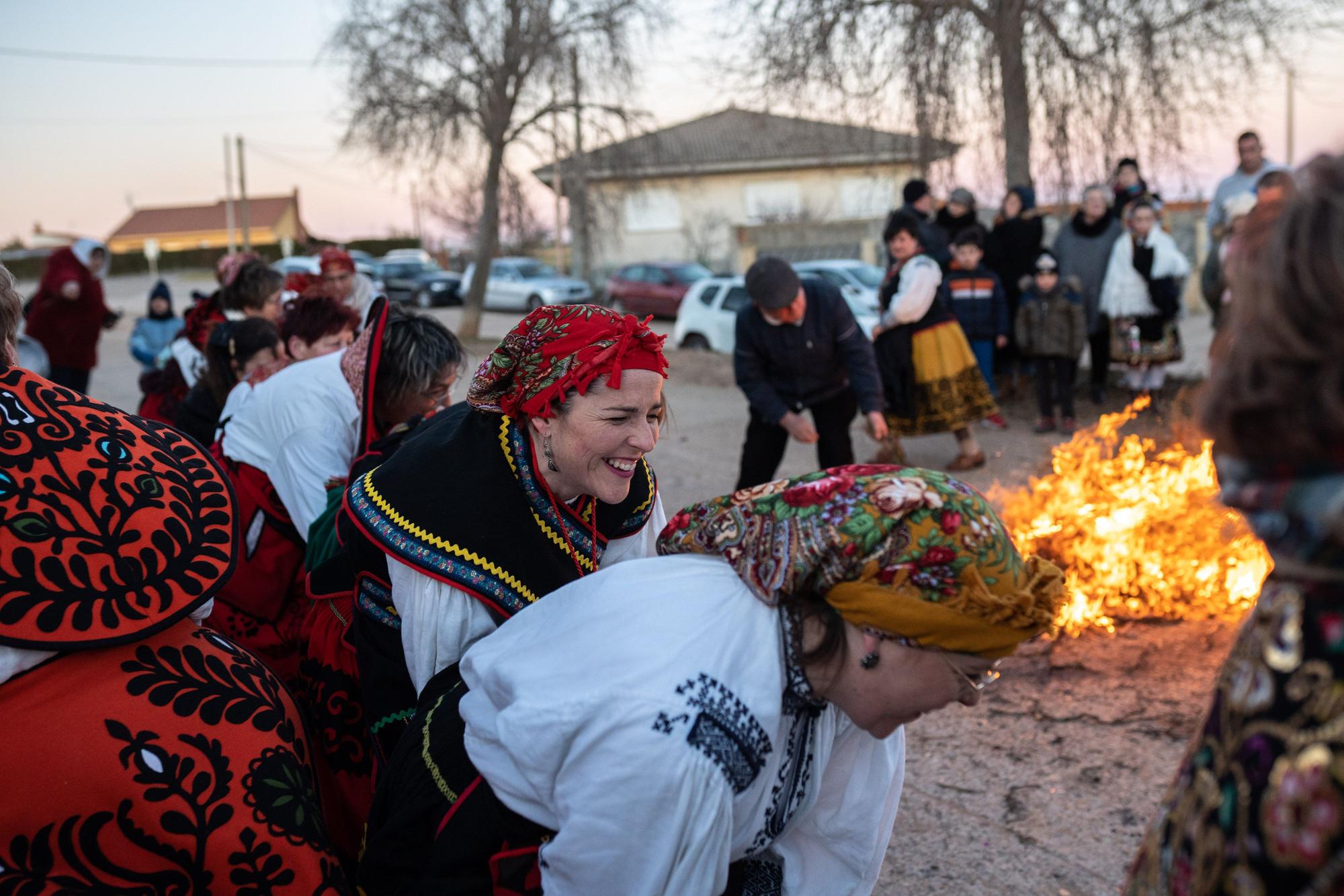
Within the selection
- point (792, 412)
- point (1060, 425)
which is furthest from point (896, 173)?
point (792, 412)

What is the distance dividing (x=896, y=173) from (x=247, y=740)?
12.6m

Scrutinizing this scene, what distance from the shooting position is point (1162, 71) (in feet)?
36.8

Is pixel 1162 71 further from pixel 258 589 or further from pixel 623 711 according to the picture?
pixel 623 711

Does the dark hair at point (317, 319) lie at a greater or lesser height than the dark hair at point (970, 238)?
lesser

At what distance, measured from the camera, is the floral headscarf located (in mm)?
1688

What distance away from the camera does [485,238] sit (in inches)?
813

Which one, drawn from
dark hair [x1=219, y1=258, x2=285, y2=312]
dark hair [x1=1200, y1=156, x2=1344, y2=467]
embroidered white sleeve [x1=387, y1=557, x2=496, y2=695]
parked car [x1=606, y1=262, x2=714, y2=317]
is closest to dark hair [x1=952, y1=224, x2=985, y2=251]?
dark hair [x1=219, y1=258, x2=285, y2=312]

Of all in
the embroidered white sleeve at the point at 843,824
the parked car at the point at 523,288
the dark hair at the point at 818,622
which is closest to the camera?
the dark hair at the point at 818,622

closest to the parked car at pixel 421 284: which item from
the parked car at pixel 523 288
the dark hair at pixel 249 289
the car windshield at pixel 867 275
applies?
the parked car at pixel 523 288

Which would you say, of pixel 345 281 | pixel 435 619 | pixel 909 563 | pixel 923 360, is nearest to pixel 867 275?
pixel 923 360

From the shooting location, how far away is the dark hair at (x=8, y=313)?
1.98 m

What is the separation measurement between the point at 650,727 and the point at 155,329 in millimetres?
9670

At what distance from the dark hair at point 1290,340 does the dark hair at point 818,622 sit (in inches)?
31.5

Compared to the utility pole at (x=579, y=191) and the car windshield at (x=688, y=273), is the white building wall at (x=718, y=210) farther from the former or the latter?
the utility pole at (x=579, y=191)
